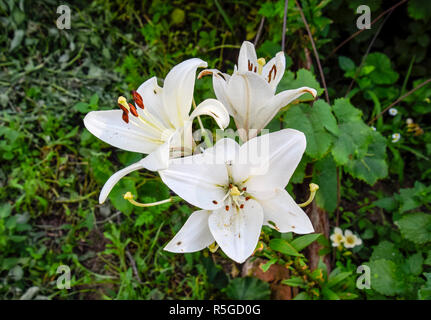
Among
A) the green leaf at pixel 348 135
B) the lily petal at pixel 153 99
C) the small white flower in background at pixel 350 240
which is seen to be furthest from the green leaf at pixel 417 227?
the lily petal at pixel 153 99

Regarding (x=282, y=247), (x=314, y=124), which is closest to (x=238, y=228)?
(x=282, y=247)

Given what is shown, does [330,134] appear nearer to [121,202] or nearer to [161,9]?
[121,202]

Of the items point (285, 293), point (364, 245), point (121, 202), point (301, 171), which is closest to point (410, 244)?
point (364, 245)

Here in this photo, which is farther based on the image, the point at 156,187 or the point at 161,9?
the point at 161,9

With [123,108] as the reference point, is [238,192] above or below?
below

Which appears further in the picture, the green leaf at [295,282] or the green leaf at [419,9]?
the green leaf at [419,9]

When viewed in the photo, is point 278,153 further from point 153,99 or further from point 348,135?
point 348,135

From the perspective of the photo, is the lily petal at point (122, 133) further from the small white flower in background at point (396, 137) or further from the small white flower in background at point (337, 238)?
the small white flower in background at point (396, 137)
